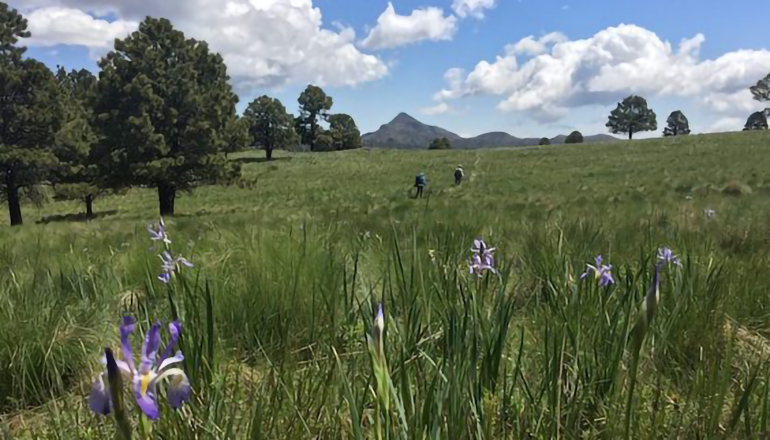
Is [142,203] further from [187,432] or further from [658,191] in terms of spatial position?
[187,432]

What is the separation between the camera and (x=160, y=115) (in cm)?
2361

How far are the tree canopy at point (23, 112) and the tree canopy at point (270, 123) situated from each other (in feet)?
131

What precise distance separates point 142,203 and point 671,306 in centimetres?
3553

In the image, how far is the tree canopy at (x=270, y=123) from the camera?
216 ft

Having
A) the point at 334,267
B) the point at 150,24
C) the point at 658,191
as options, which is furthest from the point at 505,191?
the point at 334,267

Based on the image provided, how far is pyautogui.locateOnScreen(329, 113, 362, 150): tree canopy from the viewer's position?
3401 inches

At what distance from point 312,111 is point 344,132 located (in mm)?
8685

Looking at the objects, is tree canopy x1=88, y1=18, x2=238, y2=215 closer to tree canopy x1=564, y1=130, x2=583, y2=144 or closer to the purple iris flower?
the purple iris flower

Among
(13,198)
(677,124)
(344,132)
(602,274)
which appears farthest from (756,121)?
(602,274)

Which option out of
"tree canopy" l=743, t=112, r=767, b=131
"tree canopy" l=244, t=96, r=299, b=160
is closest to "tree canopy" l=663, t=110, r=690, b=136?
"tree canopy" l=743, t=112, r=767, b=131

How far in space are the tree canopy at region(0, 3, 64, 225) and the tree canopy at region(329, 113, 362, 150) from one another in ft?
201

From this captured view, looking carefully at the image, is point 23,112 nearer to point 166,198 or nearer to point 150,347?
point 166,198

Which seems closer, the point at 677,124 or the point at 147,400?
the point at 147,400

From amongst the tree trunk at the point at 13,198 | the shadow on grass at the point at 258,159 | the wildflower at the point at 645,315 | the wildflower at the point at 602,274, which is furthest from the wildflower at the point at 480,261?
the shadow on grass at the point at 258,159
